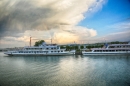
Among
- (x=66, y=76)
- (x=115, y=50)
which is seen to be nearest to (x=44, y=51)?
(x=115, y=50)

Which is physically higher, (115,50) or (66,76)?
(115,50)

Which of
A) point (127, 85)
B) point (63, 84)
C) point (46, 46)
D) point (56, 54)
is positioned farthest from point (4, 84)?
point (46, 46)

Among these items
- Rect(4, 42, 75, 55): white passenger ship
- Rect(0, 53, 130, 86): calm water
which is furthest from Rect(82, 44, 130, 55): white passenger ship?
Rect(0, 53, 130, 86): calm water

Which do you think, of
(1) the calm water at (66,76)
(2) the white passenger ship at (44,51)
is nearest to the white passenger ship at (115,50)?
(2) the white passenger ship at (44,51)

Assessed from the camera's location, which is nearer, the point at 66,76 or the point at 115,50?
the point at 66,76

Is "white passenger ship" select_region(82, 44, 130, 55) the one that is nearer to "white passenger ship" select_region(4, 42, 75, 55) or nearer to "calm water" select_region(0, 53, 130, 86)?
"white passenger ship" select_region(4, 42, 75, 55)

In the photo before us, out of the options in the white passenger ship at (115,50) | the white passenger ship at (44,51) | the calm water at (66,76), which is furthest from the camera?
the white passenger ship at (44,51)

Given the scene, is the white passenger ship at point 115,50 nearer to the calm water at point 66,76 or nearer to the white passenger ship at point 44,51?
the white passenger ship at point 44,51

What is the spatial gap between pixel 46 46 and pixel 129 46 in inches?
1221

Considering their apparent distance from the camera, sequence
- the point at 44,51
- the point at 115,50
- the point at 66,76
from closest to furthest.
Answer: the point at 66,76 < the point at 115,50 < the point at 44,51

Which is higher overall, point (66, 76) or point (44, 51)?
point (44, 51)

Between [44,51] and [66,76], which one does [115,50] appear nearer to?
[44,51]

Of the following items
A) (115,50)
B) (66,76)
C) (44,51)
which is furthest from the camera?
(44,51)

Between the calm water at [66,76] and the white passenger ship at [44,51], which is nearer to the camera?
the calm water at [66,76]
